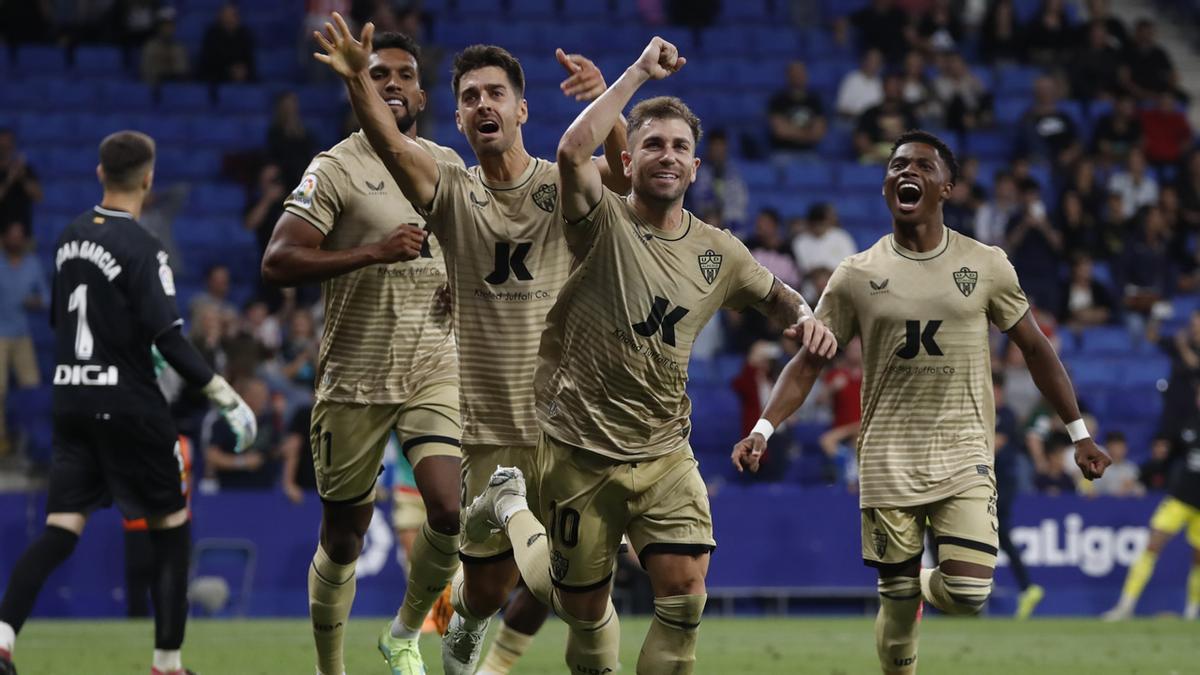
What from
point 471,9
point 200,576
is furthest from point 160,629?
point 471,9

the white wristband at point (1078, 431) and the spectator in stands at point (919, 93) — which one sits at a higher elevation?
the spectator in stands at point (919, 93)

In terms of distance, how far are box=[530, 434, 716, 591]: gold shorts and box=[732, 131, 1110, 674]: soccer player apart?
4.23ft

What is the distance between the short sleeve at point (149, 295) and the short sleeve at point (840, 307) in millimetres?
3181

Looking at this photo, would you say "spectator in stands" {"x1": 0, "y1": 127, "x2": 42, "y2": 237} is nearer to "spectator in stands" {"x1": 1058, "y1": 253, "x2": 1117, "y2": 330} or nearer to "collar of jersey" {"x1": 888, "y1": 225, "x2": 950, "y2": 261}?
"spectator in stands" {"x1": 1058, "y1": 253, "x2": 1117, "y2": 330}

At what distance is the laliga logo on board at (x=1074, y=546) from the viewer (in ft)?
56.7

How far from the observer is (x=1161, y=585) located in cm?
1750

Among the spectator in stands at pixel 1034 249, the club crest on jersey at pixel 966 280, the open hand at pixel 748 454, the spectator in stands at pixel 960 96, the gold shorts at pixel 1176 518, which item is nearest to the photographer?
the open hand at pixel 748 454

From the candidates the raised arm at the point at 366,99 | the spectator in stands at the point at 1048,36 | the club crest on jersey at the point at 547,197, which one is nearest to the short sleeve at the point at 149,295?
the raised arm at the point at 366,99

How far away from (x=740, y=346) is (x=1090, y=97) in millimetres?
7702

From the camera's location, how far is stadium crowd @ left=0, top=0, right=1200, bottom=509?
17.3m

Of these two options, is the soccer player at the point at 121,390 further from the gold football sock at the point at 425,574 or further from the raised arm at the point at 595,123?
the raised arm at the point at 595,123

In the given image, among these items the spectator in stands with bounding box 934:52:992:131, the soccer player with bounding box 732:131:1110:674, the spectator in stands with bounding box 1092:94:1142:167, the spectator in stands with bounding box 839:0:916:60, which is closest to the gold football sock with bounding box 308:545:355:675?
the soccer player with bounding box 732:131:1110:674

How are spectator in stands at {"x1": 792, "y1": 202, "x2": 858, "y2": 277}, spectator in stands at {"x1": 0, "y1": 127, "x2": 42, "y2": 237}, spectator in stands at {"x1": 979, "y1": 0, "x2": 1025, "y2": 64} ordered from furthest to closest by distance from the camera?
spectator in stands at {"x1": 979, "y1": 0, "x2": 1025, "y2": 64}, spectator in stands at {"x1": 792, "y1": 202, "x2": 858, "y2": 277}, spectator in stands at {"x1": 0, "y1": 127, "x2": 42, "y2": 237}

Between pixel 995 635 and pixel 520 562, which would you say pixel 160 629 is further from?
pixel 995 635
